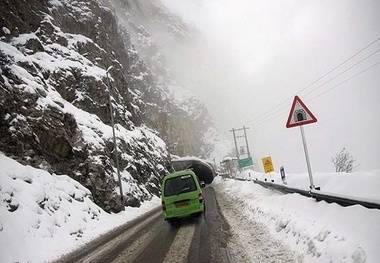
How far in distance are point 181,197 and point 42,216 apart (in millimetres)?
5771

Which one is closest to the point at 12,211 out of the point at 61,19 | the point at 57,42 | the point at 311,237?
the point at 311,237

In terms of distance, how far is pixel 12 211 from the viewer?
1178 cm

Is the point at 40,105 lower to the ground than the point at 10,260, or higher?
higher

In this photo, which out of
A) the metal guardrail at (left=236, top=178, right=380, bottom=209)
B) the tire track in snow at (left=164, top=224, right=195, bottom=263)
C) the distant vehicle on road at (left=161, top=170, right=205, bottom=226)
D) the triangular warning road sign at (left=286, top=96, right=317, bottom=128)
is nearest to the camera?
the metal guardrail at (left=236, top=178, right=380, bottom=209)

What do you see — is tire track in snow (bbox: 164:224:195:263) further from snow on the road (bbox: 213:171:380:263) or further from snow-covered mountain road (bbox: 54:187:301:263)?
snow on the road (bbox: 213:171:380:263)

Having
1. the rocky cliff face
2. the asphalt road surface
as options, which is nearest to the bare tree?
the rocky cliff face

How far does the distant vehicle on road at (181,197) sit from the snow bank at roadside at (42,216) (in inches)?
146

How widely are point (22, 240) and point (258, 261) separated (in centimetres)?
827

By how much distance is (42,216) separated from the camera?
504 inches

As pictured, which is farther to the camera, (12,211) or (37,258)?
(12,211)

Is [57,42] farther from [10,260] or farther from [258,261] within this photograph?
[258,261]

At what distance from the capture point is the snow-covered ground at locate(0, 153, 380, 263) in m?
5.19

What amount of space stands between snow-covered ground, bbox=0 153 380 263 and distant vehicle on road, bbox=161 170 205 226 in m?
1.90

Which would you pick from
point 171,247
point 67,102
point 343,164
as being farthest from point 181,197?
point 343,164
